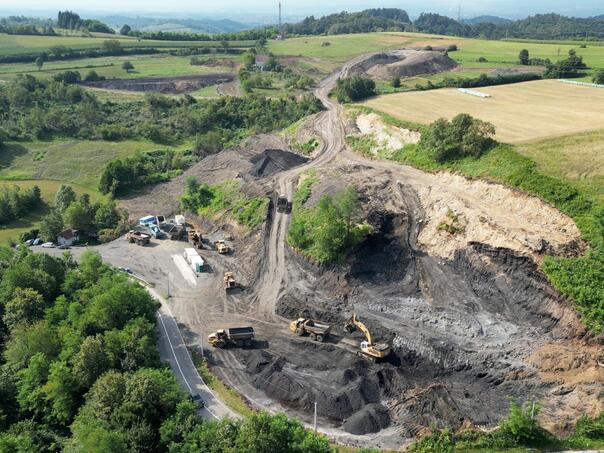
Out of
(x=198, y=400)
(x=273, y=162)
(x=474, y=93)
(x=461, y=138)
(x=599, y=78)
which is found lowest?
(x=198, y=400)

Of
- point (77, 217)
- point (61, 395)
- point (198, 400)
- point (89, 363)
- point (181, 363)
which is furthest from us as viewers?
point (77, 217)

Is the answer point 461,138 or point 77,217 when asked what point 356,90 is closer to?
point 461,138

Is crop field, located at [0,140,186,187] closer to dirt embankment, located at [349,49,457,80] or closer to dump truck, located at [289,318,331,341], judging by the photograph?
dump truck, located at [289,318,331,341]

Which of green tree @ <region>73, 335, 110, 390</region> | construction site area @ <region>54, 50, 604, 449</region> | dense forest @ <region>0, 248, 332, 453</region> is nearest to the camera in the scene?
dense forest @ <region>0, 248, 332, 453</region>

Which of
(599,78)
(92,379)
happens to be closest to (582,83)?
(599,78)

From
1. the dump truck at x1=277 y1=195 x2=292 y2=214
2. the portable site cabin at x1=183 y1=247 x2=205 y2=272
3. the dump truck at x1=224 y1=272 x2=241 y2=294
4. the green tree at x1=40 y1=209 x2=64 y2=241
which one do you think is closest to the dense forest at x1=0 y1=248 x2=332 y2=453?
the dump truck at x1=224 y1=272 x2=241 y2=294

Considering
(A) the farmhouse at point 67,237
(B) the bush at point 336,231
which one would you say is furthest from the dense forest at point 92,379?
(B) the bush at point 336,231

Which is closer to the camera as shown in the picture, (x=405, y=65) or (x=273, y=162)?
(x=273, y=162)
